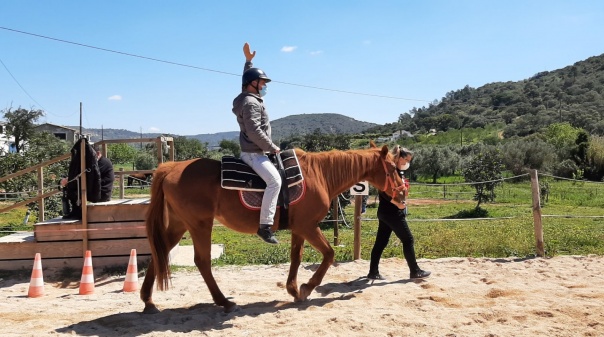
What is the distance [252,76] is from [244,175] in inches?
45.3

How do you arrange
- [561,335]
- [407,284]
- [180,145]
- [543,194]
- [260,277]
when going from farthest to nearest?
[180,145], [543,194], [260,277], [407,284], [561,335]

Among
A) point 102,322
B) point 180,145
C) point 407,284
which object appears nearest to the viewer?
point 102,322

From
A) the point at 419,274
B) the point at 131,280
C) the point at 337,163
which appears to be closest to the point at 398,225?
the point at 419,274

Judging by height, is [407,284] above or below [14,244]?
below

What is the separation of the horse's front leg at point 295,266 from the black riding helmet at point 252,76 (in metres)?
1.98

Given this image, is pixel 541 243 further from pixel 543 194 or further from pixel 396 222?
pixel 543 194

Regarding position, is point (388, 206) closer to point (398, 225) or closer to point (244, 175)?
point (398, 225)

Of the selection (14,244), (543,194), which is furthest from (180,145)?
(14,244)

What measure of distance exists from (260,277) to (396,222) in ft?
7.35

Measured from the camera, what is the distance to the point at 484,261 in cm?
765

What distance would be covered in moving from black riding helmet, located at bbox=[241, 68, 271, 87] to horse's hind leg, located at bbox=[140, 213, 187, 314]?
1882 millimetres

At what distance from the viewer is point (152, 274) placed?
18.1 ft

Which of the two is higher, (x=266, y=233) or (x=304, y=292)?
(x=266, y=233)

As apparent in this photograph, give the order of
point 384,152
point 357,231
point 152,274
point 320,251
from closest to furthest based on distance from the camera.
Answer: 1. point 152,274
2. point 320,251
3. point 384,152
4. point 357,231
